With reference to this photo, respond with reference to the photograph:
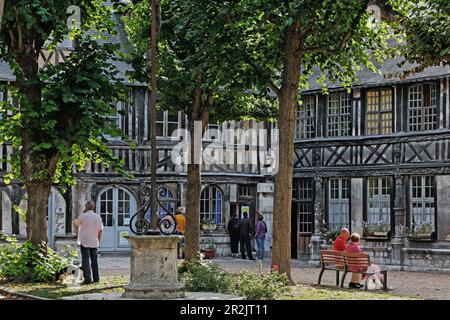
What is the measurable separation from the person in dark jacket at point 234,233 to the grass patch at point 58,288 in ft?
48.0

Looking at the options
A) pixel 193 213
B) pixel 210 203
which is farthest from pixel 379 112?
pixel 193 213

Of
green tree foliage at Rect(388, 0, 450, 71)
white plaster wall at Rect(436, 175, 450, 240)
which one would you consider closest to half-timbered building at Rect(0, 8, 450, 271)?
white plaster wall at Rect(436, 175, 450, 240)

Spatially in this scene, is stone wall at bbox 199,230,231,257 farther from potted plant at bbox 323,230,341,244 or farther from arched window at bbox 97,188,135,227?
potted plant at bbox 323,230,341,244

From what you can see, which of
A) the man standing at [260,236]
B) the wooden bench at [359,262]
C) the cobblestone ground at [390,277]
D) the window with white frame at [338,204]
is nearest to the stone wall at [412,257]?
the cobblestone ground at [390,277]

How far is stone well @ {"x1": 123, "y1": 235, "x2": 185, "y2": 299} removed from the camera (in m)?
14.6

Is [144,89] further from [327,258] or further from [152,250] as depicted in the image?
[152,250]

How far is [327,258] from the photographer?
2131 cm

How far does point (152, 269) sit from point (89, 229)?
5.17 m

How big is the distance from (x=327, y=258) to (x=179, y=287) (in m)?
7.09

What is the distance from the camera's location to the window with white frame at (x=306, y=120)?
34.5 metres

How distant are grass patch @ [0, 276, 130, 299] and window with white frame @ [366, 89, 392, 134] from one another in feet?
47.3

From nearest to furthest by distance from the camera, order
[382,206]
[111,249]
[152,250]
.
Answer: [152,250], [382,206], [111,249]

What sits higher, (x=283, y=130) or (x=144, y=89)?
(x=144, y=89)

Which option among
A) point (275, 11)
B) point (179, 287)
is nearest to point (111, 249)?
point (275, 11)
